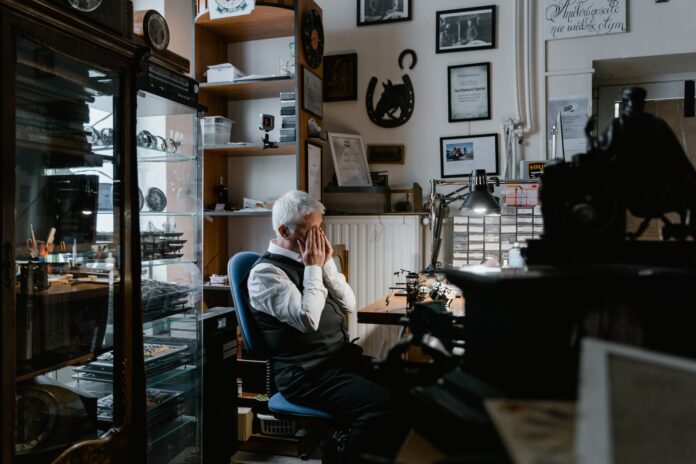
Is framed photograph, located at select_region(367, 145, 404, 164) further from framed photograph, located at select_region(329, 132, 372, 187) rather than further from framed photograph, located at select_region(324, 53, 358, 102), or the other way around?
framed photograph, located at select_region(324, 53, 358, 102)

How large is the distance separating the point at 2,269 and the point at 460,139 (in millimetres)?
2864

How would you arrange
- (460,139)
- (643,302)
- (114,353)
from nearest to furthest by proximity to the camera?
(643,302), (114,353), (460,139)

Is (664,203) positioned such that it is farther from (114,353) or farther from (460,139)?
(460,139)

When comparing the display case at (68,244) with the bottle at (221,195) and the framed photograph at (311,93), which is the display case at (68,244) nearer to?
the framed photograph at (311,93)

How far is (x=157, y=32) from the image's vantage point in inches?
89.4

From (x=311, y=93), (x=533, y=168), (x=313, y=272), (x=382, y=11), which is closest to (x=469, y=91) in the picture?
(x=533, y=168)

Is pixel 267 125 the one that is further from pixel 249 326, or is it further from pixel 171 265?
pixel 249 326

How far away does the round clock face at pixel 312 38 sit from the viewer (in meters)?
3.45

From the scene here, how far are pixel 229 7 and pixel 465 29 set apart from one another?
1.55m

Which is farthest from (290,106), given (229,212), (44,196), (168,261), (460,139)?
(44,196)

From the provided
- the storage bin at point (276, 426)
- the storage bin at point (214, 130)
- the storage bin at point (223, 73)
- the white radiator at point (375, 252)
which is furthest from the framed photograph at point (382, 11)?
the storage bin at point (276, 426)

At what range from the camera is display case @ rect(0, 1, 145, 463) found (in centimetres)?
148

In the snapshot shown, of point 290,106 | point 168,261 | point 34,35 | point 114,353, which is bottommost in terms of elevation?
point 114,353

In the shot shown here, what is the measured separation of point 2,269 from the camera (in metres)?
1.40
